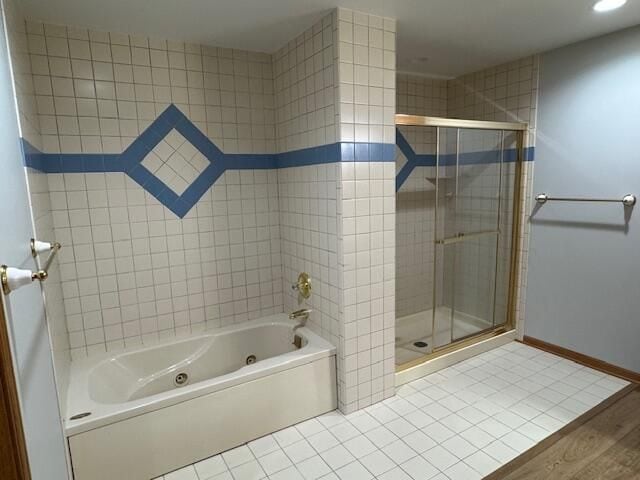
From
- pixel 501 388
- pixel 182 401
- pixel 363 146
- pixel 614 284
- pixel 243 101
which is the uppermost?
pixel 243 101

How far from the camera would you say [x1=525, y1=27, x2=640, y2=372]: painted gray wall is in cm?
234

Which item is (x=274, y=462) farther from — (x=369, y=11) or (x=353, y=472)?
(x=369, y=11)

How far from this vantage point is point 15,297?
3.07 feet

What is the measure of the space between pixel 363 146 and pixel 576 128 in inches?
63.5

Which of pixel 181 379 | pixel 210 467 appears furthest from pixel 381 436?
pixel 181 379

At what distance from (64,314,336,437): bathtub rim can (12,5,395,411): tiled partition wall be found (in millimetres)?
81

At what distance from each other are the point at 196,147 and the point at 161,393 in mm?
1459

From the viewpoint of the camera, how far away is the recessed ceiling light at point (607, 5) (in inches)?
74.4

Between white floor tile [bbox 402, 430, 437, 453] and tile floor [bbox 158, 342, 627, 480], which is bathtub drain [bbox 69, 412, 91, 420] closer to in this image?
tile floor [bbox 158, 342, 627, 480]

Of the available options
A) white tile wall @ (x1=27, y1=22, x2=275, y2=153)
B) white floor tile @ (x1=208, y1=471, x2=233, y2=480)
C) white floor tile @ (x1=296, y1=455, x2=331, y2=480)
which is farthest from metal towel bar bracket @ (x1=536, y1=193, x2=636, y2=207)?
white floor tile @ (x1=208, y1=471, x2=233, y2=480)

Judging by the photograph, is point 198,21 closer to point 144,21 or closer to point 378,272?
point 144,21

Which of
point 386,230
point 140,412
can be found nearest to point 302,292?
point 386,230

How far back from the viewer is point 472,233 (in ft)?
9.72

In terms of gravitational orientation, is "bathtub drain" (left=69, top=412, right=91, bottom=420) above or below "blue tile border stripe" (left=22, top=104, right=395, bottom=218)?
below
